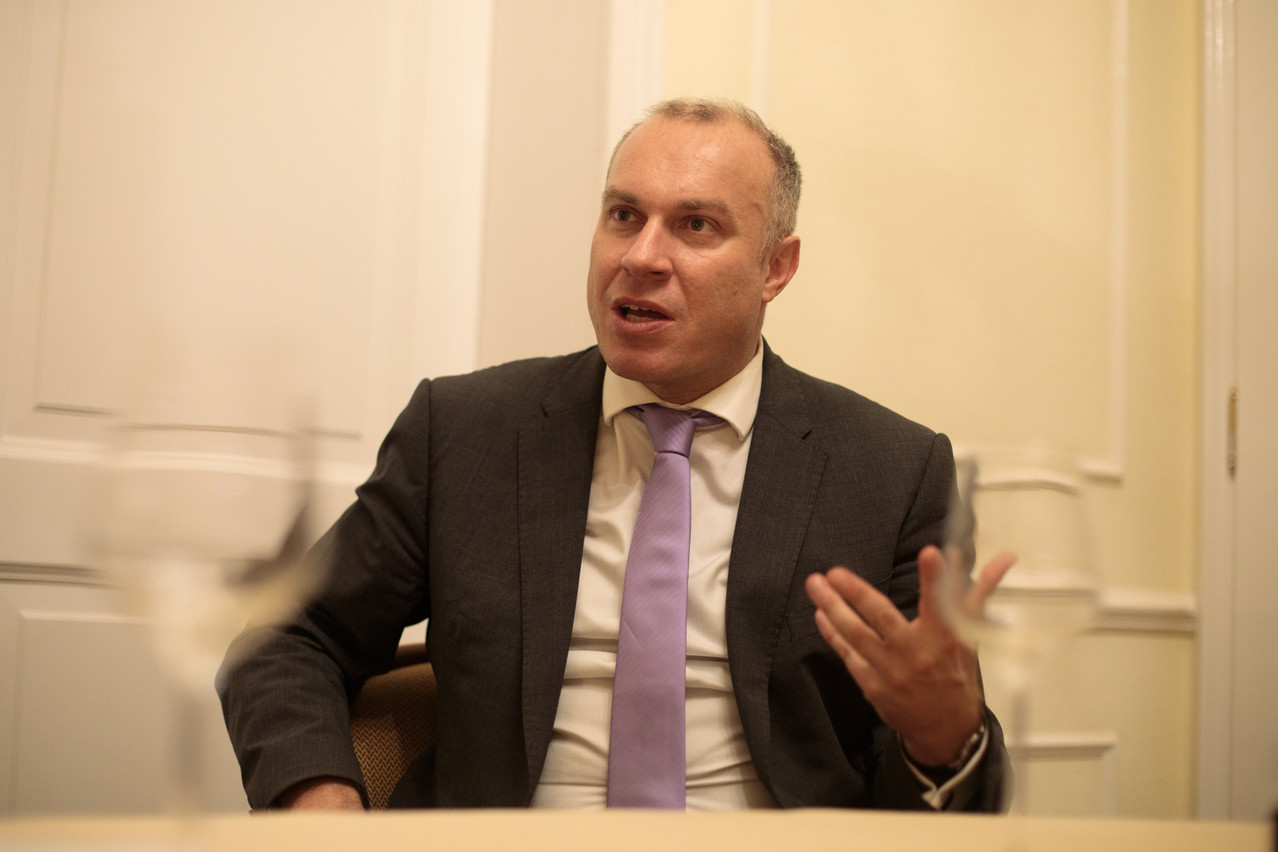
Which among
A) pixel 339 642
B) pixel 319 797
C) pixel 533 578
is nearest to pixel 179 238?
pixel 339 642

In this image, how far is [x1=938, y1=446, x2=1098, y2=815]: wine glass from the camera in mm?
550

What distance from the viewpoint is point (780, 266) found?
1727 millimetres

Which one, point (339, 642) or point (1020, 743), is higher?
point (1020, 743)

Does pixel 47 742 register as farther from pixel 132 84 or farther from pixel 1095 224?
pixel 1095 224

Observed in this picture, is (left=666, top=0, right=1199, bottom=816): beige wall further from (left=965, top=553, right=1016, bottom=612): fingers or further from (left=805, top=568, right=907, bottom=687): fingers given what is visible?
(left=965, top=553, right=1016, bottom=612): fingers

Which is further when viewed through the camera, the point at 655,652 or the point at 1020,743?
the point at 655,652

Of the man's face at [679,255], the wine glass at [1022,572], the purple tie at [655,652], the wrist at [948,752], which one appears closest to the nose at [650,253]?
the man's face at [679,255]

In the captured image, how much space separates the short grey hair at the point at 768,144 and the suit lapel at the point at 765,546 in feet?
1.08

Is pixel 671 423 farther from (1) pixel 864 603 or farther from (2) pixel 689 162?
(1) pixel 864 603

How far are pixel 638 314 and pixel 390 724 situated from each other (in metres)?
0.67

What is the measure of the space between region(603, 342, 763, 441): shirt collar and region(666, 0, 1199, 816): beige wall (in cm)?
62

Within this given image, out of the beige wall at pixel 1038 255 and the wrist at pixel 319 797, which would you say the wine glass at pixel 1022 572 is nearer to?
the wrist at pixel 319 797

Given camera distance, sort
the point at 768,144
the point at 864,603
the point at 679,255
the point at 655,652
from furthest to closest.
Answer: the point at 768,144 → the point at 679,255 → the point at 655,652 → the point at 864,603

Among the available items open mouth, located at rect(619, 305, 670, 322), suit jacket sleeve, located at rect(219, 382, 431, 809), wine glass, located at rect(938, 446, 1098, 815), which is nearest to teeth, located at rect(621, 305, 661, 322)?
open mouth, located at rect(619, 305, 670, 322)
